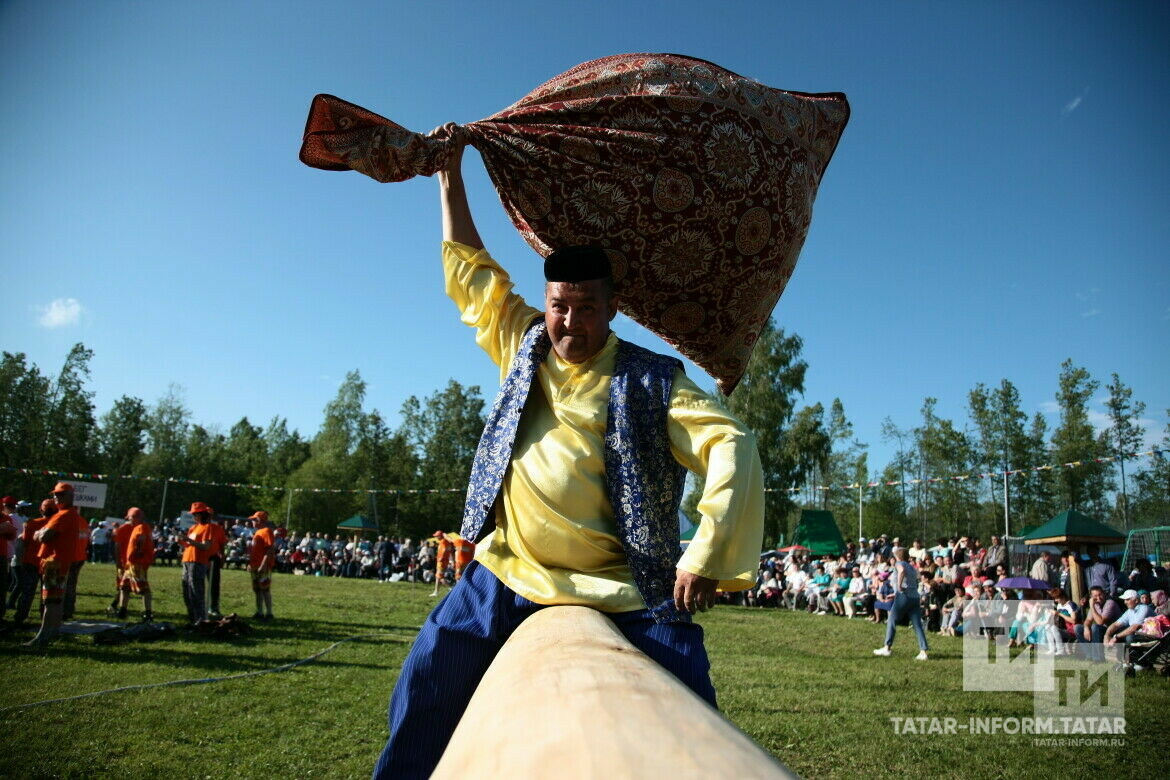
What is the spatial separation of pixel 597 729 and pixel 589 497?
1388mm

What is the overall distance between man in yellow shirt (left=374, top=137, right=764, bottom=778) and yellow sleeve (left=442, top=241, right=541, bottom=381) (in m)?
0.13

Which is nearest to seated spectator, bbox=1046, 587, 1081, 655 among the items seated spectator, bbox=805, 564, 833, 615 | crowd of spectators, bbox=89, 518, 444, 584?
seated spectator, bbox=805, 564, 833, 615

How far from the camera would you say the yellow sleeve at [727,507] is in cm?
201

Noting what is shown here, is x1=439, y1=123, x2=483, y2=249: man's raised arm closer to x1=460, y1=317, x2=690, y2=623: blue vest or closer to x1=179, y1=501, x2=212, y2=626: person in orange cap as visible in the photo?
x1=460, y1=317, x2=690, y2=623: blue vest

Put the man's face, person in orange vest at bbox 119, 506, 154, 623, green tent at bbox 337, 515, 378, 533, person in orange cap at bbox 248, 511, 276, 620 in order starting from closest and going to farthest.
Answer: the man's face → person in orange vest at bbox 119, 506, 154, 623 → person in orange cap at bbox 248, 511, 276, 620 → green tent at bbox 337, 515, 378, 533

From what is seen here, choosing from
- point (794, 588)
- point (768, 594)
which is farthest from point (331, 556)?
point (794, 588)

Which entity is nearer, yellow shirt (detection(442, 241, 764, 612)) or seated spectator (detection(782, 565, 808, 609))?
yellow shirt (detection(442, 241, 764, 612))

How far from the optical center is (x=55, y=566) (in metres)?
9.23

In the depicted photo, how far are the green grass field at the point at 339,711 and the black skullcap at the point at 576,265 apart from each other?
4190 millimetres

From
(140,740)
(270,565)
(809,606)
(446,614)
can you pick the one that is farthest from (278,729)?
(809,606)

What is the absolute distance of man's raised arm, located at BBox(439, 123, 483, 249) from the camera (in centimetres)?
290

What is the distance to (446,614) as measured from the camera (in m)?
2.21
